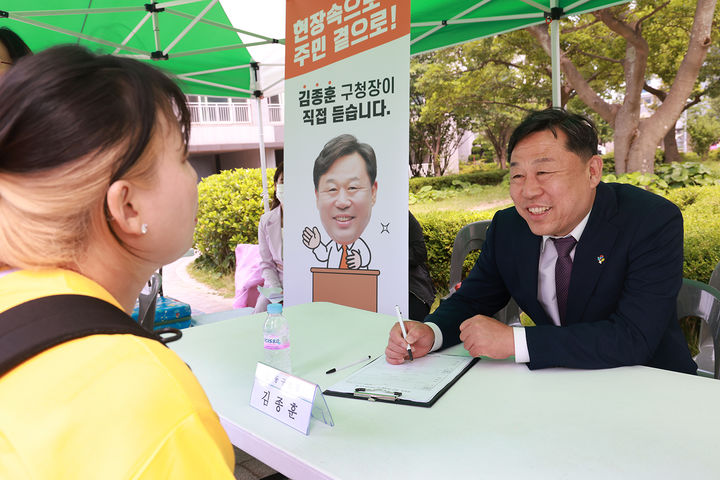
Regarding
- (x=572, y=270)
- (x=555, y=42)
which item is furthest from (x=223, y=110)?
(x=572, y=270)

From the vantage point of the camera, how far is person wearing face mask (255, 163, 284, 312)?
12.8ft

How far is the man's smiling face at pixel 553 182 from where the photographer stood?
5.81 feet

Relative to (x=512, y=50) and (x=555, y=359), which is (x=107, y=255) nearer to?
(x=555, y=359)

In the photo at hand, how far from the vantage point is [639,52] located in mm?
8359

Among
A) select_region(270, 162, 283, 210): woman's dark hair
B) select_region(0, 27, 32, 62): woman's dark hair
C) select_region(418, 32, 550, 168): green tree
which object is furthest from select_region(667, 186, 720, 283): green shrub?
select_region(418, 32, 550, 168): green tree

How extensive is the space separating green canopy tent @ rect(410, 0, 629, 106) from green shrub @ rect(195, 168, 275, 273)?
369 cm

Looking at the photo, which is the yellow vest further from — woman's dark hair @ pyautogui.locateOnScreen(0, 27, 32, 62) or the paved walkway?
the paved walkway

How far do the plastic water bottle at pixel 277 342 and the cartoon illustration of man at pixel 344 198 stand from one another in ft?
3.56

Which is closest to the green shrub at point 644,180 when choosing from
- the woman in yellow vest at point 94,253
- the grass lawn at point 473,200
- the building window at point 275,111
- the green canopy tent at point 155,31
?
the grass lawn at point 473,200

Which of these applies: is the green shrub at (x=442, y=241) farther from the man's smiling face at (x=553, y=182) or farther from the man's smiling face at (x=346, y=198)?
the man's smiling face at (x=553, y=182)

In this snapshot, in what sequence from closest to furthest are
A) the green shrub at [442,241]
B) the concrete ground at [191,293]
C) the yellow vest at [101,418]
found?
the yellow vest at [101,418] < the green shrub at [442,241] < the concrete ground at [191,293]

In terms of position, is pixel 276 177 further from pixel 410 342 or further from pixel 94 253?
pixel 94 253

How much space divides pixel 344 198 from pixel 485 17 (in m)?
2.54

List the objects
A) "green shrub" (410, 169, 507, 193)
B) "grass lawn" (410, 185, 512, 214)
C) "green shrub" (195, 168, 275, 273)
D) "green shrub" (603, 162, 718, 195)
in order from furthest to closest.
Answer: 1. "green shrub" (410, 169, 507, 193)
2. "grass lawn" (410, 185, 512, 214)
3. "green shrub" (603, 162, 718, 195)
4. "green shrub" (195, 168, 275, 273)
